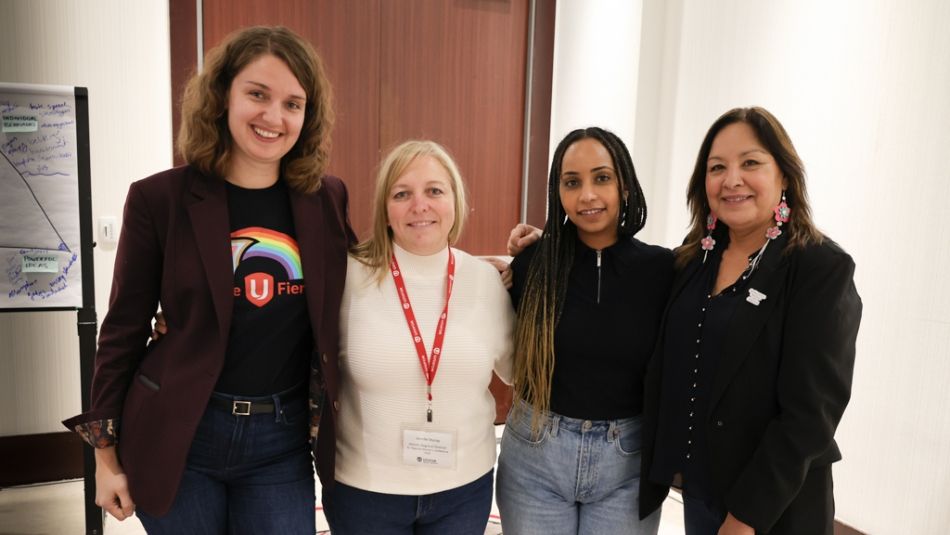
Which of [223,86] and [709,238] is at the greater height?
[223,86]

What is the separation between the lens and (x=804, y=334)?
1326 millimetres

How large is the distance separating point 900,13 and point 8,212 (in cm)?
344

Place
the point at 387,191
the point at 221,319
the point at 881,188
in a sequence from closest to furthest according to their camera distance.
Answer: the point at 221,319 < the point at 387,191 < the point at 881,188

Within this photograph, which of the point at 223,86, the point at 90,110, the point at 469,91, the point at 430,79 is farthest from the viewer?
the point at 469,91

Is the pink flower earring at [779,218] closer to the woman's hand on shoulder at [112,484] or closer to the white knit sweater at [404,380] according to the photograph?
the white knit sweater at [404,380]

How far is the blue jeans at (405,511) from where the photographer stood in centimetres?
152

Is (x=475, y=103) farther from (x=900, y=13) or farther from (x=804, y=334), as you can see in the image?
(x=804, y=334)

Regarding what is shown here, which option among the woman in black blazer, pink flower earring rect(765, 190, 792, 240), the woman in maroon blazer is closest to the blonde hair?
the woman in maroon blazer

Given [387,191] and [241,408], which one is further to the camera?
[387,191]

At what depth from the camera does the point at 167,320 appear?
1402 millimetres

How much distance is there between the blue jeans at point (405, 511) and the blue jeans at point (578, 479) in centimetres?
12

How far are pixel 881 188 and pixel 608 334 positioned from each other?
150 centimetres

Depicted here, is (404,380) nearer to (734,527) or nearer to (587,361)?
(587,361)

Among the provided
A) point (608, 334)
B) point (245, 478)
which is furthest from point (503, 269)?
point (245, 478)
